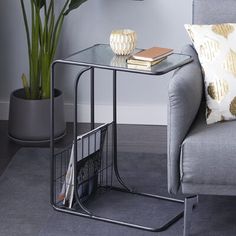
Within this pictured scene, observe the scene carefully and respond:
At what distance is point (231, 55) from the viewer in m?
2.69

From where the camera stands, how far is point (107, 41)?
379 centimetres

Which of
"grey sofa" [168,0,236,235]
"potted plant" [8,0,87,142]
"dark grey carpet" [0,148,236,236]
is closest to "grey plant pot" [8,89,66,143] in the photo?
"potted plant" [8,0,87,142]

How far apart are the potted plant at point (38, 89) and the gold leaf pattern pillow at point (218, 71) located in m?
0.95

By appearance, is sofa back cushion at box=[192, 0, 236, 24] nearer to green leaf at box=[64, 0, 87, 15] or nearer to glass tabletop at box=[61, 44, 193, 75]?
glass tabletop at box=[61, 44, 193, 75]

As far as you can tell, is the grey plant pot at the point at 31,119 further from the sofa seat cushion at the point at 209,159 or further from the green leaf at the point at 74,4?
the sofa seat cushion at the point at 209,159

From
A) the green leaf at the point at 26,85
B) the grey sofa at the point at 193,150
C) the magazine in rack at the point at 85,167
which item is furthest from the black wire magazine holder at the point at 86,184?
the green leaf at the point at 26,85

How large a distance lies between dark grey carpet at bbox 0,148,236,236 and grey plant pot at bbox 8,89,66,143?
0.26 m

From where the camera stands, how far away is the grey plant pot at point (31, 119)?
352cm

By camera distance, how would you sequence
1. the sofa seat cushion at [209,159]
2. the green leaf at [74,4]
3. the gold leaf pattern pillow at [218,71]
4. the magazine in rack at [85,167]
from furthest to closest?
the green leaf at [74,4], the magazine in rack at [85,167], the gold leaf pattern pillow at [218,71], the sofa seat cushion at [209,159]


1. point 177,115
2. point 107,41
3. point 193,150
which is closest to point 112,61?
point 177,115

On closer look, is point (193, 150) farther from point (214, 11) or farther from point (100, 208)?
point (214, 11)

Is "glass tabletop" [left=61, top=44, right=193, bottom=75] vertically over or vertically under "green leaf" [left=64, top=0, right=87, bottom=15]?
under

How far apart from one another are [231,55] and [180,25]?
1.07 metres

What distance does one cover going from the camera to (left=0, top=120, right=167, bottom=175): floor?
347 cm
